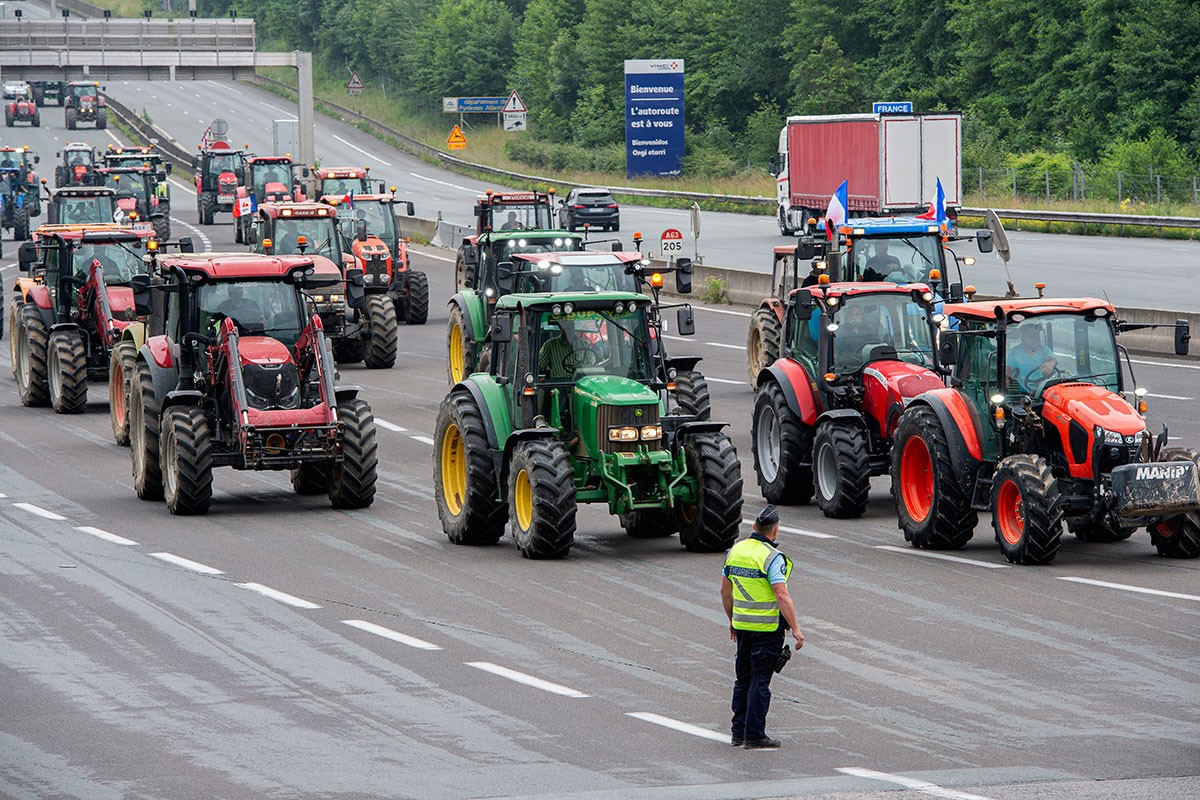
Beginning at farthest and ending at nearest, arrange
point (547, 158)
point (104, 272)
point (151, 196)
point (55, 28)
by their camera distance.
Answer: point (547, 158), point (55, 28), point (151, 196), point (104, 272)

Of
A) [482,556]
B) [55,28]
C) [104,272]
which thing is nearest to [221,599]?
[482,556]

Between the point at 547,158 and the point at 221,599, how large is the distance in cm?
8825

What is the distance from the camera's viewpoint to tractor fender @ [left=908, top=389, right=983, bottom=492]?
700 inches

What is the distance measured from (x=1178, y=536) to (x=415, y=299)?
25.8m

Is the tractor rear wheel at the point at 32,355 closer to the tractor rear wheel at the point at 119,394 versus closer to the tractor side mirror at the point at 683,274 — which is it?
the tractor rear wheel at the point at 119,394

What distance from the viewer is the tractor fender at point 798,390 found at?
21.0 metres

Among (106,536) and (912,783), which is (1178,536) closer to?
(912,783)

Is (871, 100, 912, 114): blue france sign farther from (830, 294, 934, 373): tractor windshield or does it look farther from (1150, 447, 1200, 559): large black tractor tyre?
(1150, 447, 1200, 559): large black tractor tyre

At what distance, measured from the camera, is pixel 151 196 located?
6556cm

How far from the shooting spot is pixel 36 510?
70.8ft

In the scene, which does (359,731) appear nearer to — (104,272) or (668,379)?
(668,379)

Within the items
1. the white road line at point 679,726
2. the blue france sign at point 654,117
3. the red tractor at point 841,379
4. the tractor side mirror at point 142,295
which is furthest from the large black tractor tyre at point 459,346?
the blue france sign at point 654,117

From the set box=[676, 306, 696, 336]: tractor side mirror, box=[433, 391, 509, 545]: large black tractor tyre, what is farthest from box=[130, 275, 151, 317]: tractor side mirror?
box=[676, 306, 696, 336]: tractor side mirror

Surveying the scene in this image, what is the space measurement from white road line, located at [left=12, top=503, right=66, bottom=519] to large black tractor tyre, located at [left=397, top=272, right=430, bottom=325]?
64.4 ft
